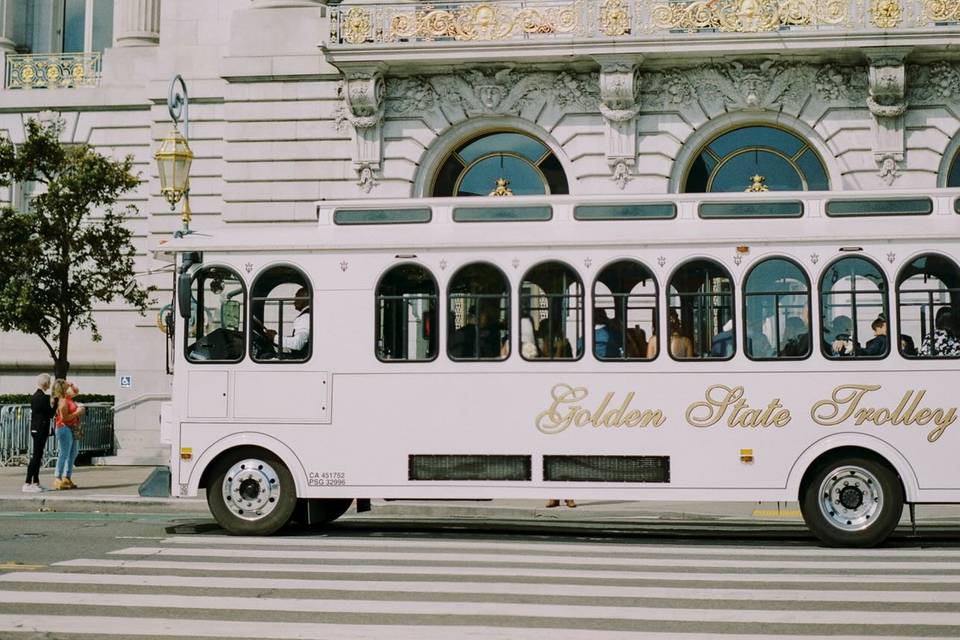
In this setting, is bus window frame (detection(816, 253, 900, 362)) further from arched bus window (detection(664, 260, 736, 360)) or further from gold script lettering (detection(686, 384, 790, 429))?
arched bus window (detection(664, 260, 736, 360))

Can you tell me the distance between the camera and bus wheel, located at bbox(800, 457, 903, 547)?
507 inches

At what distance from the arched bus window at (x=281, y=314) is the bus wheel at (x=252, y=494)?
1.15 metres

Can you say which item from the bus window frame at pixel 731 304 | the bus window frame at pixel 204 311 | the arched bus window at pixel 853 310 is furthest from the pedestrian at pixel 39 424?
the arched bus window at pixel 853 310

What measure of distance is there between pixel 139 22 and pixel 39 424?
53.2 ft

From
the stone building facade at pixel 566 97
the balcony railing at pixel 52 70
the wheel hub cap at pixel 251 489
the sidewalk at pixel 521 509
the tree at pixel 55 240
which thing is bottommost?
the sidewalk at pixel 521 509

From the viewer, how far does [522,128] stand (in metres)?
26.2

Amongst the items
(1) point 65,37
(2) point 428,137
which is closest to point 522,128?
(2) point 428,137

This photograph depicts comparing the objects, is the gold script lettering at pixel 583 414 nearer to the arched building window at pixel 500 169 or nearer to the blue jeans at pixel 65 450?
the blue jeans at pixel 65 450

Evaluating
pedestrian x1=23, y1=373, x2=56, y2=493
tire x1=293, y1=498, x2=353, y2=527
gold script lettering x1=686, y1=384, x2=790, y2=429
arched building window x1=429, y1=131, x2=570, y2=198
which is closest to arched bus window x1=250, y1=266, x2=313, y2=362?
tire x1=293, y1=498, x2=353, y2=527

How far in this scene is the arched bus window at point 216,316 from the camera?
14008 mm

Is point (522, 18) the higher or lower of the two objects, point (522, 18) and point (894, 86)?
the higher

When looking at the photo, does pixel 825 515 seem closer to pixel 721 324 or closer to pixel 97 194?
pixel 721 324

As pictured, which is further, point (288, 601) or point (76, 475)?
point (76, 475)

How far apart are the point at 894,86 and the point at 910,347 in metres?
12.8
